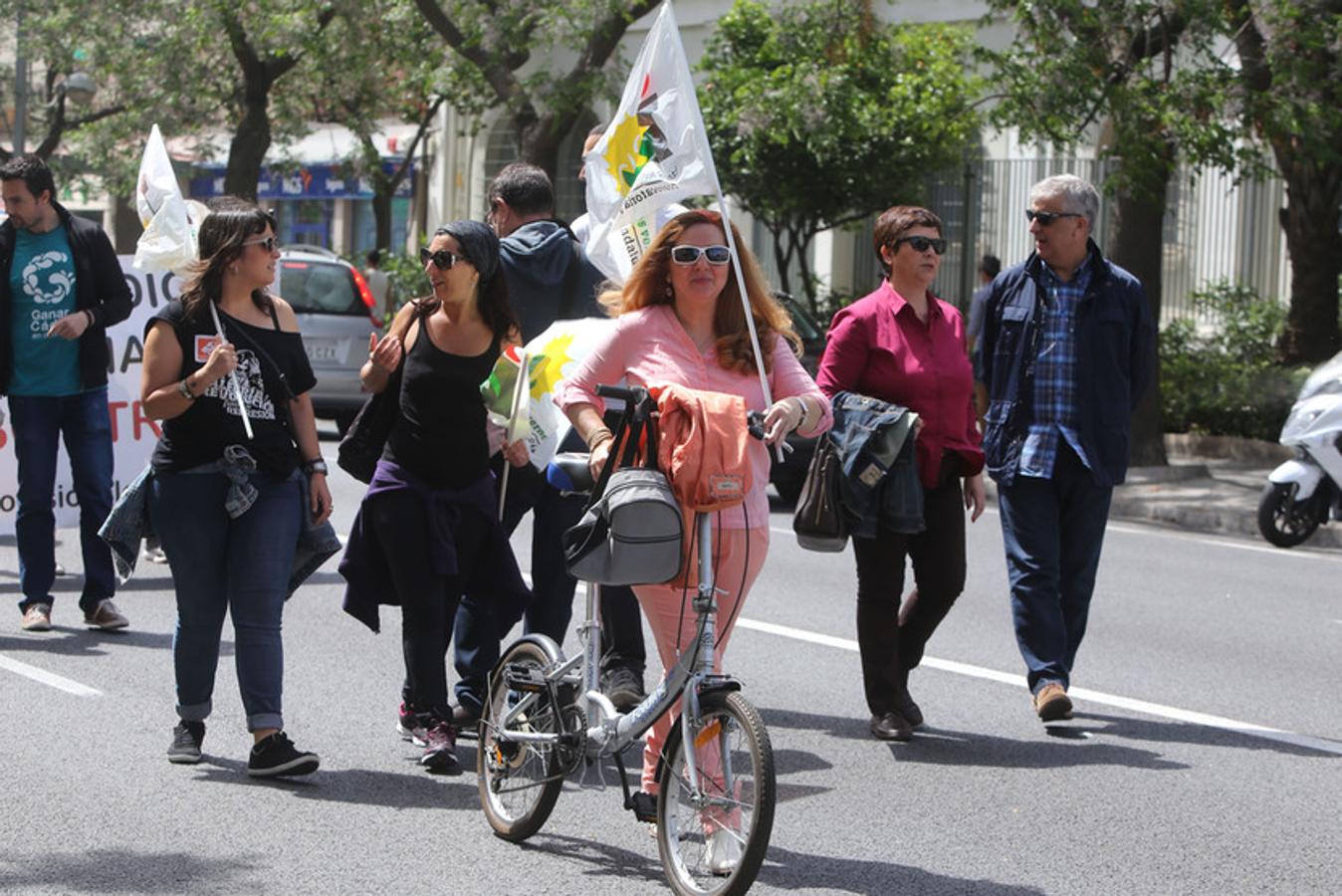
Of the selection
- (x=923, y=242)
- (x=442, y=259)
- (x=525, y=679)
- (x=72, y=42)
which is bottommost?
(x=525, y=679)

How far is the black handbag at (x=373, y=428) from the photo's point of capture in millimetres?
6363

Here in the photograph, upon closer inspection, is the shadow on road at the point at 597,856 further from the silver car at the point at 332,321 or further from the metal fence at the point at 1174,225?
the metal fence at the point at 1174,225

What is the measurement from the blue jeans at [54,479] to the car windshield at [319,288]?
10159 mm

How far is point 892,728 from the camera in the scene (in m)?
7.03

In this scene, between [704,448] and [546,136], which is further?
[546,136]

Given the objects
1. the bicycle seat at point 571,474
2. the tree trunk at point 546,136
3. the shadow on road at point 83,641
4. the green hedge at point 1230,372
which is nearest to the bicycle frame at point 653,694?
the bicycle seat at point 571,474

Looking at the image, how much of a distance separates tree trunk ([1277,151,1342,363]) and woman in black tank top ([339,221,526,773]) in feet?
48.5

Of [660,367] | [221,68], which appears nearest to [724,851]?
[660,367]

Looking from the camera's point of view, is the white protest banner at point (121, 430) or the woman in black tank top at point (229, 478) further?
the white protest banner at point (121, 430)

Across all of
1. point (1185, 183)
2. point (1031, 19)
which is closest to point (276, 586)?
point (1031, 19)

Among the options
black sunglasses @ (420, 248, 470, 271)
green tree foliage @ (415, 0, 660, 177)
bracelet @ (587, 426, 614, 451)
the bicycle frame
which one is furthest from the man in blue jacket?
green tree foliage @ (415, 0, 660, 177)

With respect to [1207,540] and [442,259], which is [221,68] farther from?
[442,259]

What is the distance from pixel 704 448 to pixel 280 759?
204 centimetres

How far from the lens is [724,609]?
523cm
